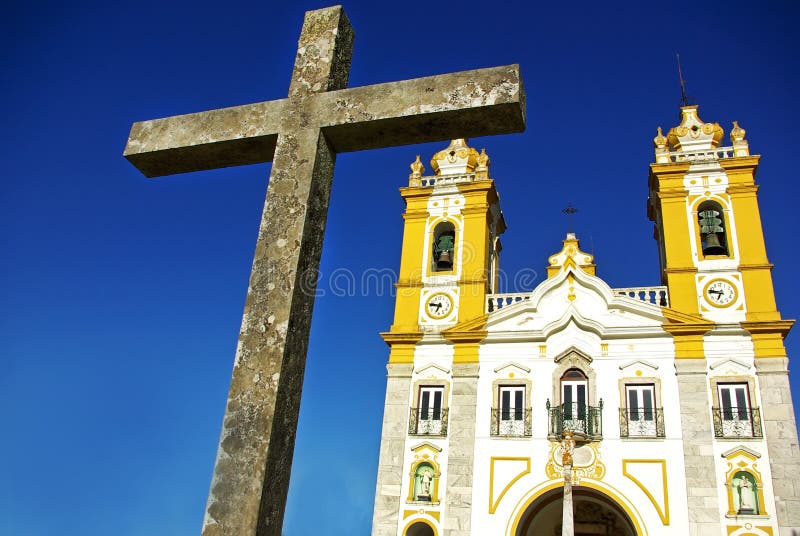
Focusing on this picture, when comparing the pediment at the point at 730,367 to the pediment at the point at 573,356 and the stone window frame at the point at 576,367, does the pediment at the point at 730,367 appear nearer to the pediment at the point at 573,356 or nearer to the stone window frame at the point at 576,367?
the stone window frame at the point at 576,367

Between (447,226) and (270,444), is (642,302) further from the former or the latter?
(270,444)

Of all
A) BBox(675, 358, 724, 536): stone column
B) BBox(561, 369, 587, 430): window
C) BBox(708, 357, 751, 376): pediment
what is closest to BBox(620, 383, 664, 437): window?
BBox(675, 358, 724, 536): stone column

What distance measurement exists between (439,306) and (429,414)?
3.04 m

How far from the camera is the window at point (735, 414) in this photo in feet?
51.3

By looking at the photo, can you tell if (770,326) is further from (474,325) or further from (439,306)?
(439,306)

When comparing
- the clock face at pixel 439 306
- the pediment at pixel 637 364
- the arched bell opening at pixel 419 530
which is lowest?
the arched bell opening at pixel 419 530

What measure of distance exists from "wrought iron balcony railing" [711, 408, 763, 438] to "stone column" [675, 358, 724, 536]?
6.9 inches

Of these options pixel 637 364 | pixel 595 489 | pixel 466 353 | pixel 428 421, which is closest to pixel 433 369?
pixel 466 353

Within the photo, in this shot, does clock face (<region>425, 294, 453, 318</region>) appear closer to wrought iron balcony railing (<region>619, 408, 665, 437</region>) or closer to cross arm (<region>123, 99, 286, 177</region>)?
wrought iron balcony railing (<region>619, 408, 665, 437</region>)

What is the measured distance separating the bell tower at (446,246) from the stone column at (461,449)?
1.56 meters

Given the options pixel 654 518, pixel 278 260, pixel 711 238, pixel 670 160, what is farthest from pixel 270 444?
pixel 670 160

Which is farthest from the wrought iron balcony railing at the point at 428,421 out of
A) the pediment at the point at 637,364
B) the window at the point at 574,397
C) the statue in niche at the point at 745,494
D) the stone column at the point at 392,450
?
the statue in niche at the point at 745,494

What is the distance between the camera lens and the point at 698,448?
15.7 metres

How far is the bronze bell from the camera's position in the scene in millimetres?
18031
